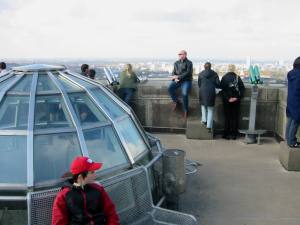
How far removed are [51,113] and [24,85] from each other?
0.62 m

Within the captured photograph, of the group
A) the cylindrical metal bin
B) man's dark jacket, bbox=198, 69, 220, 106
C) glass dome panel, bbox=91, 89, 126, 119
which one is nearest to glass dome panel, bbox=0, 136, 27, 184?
glass dome panel, bbox=91, 89, 126, 119

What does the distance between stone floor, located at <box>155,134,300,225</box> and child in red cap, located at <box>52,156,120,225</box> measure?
8.07 ft

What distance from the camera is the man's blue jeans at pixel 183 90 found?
1087 cm

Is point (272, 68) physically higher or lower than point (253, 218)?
higher

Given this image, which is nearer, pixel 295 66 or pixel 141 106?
pixel 295 66

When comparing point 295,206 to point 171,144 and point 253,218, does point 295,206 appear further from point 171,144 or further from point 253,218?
point 171,144

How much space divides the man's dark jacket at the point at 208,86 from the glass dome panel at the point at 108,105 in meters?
4.42

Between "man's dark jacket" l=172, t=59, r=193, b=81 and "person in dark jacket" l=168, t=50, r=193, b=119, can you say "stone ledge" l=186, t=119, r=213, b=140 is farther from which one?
"man's dark jacket" l=172, t=59, r=193, b=81

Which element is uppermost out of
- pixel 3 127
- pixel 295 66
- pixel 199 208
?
pixel 295 66

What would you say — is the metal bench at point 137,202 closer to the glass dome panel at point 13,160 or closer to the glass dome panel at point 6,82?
the glass dome panel at point 13,160

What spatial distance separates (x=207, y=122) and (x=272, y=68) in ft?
9.55

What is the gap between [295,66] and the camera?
26.9ft

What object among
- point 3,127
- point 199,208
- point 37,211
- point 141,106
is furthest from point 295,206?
point 141,106

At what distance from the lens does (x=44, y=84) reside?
5.60m
